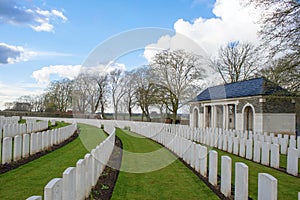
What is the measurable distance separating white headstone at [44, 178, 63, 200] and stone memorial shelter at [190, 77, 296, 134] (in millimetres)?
14072

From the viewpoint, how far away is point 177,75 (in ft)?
98.5

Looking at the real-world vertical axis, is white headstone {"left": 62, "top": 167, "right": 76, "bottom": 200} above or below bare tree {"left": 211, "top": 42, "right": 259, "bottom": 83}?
below

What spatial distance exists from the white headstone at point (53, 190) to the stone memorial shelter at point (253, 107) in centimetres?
1407

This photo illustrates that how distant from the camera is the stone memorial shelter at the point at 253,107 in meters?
20.0

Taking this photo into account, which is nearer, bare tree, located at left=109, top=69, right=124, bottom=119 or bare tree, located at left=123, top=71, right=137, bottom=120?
bare tree, located at left=109, top=69, right=124, bottom=119

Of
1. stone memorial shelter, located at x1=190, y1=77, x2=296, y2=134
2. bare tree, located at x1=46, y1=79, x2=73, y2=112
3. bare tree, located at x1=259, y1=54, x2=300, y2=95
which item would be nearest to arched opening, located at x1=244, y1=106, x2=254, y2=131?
stone memorial shelter, located at x1=190, y1=77, x2=296, y2=134

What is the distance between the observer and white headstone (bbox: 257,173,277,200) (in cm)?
366

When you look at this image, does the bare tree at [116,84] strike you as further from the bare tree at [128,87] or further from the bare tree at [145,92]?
the bare tree at [145,92]

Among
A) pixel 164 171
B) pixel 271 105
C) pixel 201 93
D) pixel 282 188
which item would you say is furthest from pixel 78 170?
pixel 201 93

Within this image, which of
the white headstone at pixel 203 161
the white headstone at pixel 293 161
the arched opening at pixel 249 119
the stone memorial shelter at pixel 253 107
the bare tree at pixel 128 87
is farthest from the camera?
the arched opening at pixel 249 119

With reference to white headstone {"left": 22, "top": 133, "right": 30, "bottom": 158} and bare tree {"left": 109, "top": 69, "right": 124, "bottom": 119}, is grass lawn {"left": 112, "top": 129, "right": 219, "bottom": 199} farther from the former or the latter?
bare tree {"left": 109, "top": 69, "right": 124, "bottom": 119}

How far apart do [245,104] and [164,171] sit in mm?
15954

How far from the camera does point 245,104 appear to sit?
21984 millimetres

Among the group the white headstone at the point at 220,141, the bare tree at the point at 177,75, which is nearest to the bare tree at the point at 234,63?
the bare tree at the point at 177,75
